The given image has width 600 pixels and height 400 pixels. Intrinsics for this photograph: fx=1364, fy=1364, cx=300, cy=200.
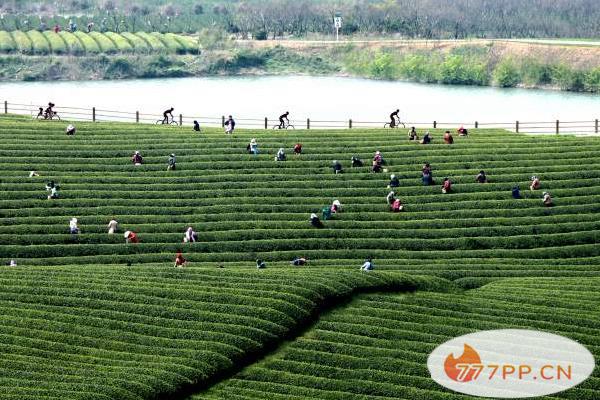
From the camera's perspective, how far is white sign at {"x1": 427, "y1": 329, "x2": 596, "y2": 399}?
149 ft

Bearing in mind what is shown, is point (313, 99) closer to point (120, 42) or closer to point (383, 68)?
point (383, 68)

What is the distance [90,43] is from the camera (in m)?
170

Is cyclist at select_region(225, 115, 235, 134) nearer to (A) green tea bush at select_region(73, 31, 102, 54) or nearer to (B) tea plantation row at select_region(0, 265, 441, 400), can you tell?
(B) tea plantation row at select_region(0, 265, 441, 400)

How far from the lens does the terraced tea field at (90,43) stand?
16575 centimetres

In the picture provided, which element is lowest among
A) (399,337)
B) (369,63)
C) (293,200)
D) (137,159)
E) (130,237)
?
(399,337)

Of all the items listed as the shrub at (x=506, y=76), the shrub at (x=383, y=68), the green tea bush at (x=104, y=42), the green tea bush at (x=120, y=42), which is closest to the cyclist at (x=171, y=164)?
the shrub at (x=506, y=76)

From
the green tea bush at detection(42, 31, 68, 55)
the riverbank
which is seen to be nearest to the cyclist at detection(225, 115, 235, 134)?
the riverbank

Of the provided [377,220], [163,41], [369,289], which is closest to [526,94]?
[163,41]

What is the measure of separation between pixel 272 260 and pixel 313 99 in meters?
68.1

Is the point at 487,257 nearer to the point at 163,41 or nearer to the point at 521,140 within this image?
the point at 521,140

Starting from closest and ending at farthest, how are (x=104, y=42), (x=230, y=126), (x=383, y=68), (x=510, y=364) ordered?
(x=510, y=364)
(x=230, y=126)
(x=383, y=68)
(x=104, y=42)

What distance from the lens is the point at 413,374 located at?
4662cm

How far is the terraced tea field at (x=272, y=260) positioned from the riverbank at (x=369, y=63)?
73030 mm

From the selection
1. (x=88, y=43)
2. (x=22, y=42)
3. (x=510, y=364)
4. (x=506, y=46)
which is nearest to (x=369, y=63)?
(x=506, y=46)
